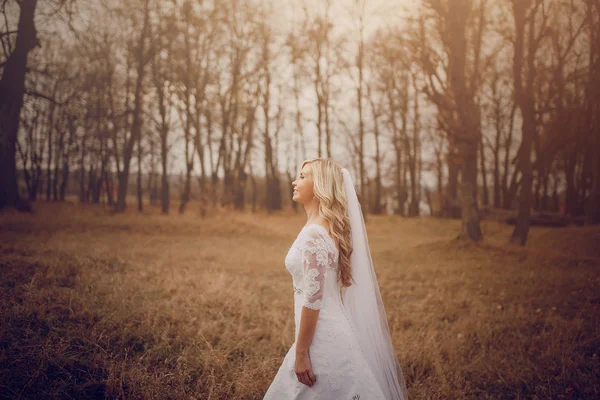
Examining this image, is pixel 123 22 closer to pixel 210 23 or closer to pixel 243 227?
pixel 210 23

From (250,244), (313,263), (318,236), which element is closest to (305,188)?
(318,236)

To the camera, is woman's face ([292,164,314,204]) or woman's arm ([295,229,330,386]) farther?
woman's face ([292,164,314,204])

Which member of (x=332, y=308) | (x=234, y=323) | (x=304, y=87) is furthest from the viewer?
(x=304, y=87)

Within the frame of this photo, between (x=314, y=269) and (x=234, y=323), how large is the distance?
3.48 m

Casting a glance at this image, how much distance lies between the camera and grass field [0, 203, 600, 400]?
3508 mm

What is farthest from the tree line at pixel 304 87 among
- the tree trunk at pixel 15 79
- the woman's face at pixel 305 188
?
the woman's face at pixel 305 188

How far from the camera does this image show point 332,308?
2473 mm

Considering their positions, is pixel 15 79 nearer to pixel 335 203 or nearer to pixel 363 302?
pixel 335 203

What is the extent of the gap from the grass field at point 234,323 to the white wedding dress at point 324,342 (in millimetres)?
1418

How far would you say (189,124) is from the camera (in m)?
23.9

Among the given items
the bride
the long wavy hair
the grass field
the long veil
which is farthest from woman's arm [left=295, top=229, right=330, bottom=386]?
the grass field

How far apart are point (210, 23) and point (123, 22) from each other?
198 inches

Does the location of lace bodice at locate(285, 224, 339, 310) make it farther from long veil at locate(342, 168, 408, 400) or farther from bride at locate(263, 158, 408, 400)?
long veil at locate(342, 168, 408, 400)

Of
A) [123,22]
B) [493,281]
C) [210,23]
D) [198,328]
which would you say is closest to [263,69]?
[210,23]
